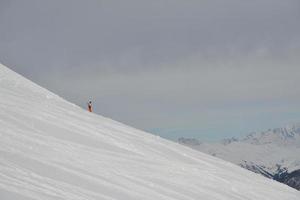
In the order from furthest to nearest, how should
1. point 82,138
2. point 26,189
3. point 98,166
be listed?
point 82,138 < point 98,166 < point 26,189

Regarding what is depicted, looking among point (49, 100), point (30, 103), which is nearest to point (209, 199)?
point (30, 103)

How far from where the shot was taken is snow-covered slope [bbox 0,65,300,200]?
34.8ft

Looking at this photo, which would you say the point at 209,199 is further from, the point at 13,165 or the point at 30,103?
the point at 30,103

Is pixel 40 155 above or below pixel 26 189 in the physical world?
above

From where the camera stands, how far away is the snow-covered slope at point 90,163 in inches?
418

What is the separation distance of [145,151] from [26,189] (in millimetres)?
7414

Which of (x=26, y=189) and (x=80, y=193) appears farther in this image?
(x=80, y=193)

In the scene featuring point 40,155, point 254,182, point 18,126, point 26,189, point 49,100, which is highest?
point 49,100

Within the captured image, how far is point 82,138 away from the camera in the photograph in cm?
1552

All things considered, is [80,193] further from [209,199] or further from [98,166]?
[209,199]

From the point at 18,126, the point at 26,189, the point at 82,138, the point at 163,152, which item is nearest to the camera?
the point at 26,189

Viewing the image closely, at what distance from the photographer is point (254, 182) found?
1792 cm

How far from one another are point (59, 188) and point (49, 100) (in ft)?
33.1

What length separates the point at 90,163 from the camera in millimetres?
13109
